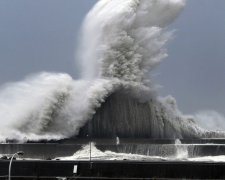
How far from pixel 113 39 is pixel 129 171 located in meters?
18.5

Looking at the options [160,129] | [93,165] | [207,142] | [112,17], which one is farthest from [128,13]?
[93,165]

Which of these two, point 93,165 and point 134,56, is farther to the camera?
point 134,56

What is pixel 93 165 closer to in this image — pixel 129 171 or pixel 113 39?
pixel 129 171

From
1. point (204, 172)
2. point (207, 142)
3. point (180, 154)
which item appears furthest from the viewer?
point (207, 142)

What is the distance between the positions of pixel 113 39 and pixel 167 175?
18.8 m

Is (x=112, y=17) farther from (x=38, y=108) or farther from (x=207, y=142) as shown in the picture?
(x=207, y=142)

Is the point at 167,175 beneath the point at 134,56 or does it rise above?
beneath

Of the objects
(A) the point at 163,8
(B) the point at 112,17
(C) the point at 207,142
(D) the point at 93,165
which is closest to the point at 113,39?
(B) the point at 112,17

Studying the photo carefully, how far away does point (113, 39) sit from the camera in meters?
43.3

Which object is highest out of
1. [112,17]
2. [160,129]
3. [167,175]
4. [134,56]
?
[112,17]

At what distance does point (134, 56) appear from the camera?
43344 millimetres

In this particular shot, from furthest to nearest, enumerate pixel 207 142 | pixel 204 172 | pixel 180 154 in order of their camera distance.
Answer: pixel 207 142 → pixel 180 154 → pixel 204 172

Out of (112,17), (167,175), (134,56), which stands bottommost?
(167,175)

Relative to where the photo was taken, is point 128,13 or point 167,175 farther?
point 128,13
